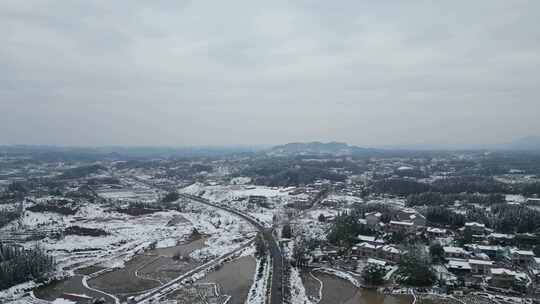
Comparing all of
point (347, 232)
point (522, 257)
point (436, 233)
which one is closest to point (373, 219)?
point (436, 233)

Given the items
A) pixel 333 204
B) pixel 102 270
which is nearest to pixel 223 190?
pixel 333 204

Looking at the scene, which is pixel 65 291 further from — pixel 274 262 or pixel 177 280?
pixel 274 262

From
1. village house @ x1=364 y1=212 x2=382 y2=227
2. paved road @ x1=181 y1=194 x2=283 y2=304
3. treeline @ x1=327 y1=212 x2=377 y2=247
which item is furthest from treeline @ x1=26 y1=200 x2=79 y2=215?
village house @ x1=364 y1=212 x2=382 y2=227

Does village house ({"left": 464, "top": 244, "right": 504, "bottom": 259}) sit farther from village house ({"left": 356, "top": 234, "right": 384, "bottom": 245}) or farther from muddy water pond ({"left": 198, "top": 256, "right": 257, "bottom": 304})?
muddy water pond ({"left": 198, "top": 256, "right": 257, "bottom": 304})

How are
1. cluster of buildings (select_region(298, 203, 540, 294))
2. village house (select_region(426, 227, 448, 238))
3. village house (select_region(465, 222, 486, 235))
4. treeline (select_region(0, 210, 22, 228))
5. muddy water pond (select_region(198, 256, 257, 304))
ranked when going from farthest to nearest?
1. treeline (select_region(0, 210, 22, 228))
2. village house (select_region(465, 222, 486, 235))
3. village house (select_region(426, 227, 448, 238))
4. cluster of buildings (select_region(298, 203, 540, 294))
5. muddy water pond (select_region(198, 256, 257, 304))

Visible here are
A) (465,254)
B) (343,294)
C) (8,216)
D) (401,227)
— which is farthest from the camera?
(8,216)

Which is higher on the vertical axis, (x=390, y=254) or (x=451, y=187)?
(x=451, y=187)

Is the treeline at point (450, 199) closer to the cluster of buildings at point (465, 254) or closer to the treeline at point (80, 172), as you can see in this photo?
the cluster of buildings at point (465, 254)
